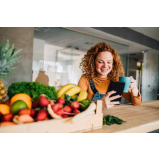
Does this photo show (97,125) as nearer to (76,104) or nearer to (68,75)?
(76,104)

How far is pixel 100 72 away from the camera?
5.02 ft

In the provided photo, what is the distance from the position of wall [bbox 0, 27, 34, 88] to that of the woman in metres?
1.20

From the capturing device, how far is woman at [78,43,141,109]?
1.47 metres

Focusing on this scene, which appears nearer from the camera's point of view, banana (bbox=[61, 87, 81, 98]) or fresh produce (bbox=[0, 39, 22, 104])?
fresh produce (bbox=[0, 39, 22, 104])

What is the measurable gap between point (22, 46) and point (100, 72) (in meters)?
1.53

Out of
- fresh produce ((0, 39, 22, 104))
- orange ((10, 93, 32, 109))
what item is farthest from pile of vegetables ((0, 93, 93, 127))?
fresh produce ((0, 39, 22, 104))

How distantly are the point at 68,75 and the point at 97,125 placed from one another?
234 cm

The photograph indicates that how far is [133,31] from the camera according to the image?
3725mm

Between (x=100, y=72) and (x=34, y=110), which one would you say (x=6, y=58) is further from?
(x=100, y=72)

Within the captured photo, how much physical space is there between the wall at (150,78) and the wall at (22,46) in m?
4.07

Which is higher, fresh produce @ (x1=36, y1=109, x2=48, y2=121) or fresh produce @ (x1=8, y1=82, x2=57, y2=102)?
fresh produce @ (x1=8, y1=82, x2=57, y2=102)

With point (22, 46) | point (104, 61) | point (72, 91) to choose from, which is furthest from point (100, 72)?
point (22, 46)

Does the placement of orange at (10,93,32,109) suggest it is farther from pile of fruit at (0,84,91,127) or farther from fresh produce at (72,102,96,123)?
fresh produce at (72,102,96,123)
